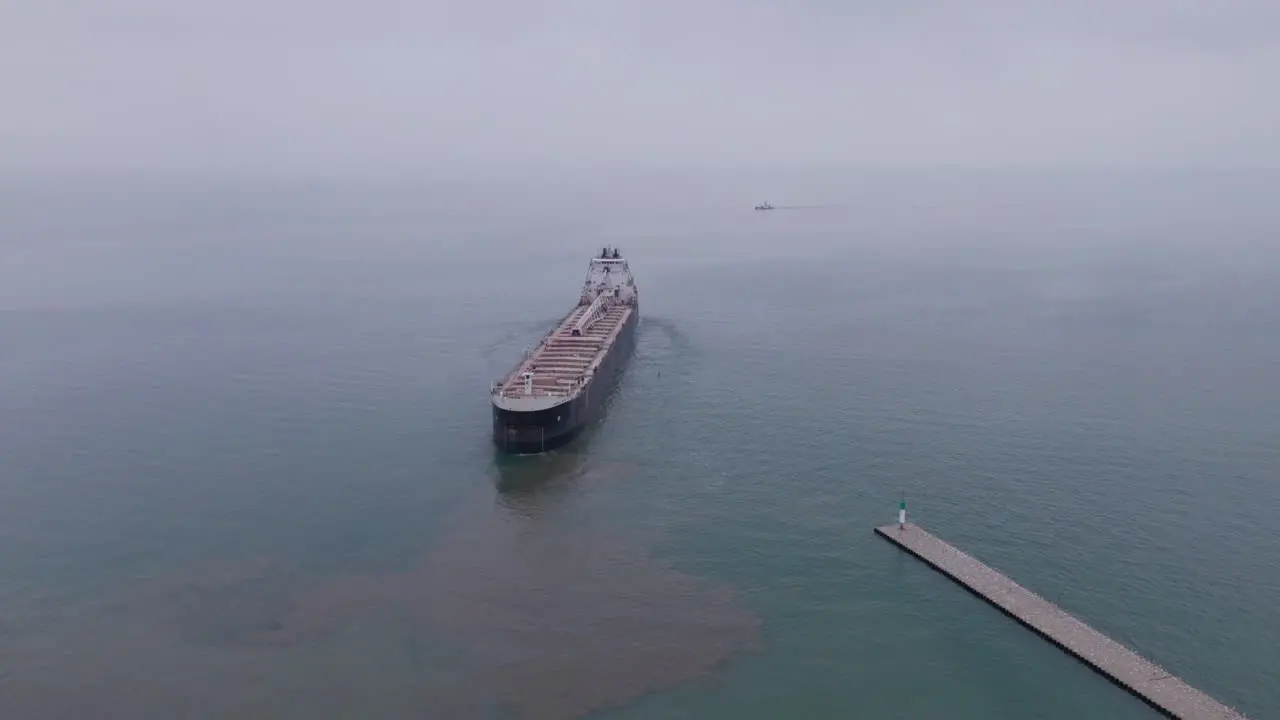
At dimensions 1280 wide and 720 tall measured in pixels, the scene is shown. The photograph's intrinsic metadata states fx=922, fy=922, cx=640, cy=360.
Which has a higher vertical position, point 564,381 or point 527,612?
point 564,381

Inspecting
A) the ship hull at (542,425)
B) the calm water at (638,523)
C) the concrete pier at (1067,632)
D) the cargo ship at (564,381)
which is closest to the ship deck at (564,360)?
the cargo ship at (564,381)

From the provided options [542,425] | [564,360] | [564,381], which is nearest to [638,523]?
[542,425]

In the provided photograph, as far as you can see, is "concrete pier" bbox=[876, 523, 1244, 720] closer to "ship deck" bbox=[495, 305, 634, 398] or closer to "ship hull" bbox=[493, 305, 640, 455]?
"ship hull" bbox=[493, 305, 640, 455]

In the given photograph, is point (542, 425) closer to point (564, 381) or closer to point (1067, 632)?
point (564, 381)

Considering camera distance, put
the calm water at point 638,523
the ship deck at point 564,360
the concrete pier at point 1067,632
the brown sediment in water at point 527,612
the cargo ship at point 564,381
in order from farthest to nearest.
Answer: the ship deck at point 564,360
the cargo ship at point 564,381
the brown sediment in water at point 527,612
the calm water at point 638,523
the concrete pier at point 1067,632

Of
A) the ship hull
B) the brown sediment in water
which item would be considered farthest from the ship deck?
the brown sediment in water

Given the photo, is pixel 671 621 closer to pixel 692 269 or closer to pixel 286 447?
pixel 286 447

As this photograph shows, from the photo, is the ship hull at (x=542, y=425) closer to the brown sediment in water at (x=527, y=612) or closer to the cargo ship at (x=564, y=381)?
the cargo ship at (x=564, y=381)

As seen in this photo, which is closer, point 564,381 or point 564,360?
point 564,381
